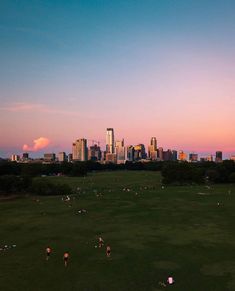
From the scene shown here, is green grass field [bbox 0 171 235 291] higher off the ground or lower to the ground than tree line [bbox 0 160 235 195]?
lower

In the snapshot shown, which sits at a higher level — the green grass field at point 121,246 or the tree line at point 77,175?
the tree line at point 77,175

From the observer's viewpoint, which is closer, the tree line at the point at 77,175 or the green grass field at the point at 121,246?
the green grass field at the point at 121,246

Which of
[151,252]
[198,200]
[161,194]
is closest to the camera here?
[151,252]

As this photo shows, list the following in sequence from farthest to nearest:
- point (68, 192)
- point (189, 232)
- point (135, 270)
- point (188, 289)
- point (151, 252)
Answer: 1. point (68, 192)
2. point (189, 232)
3. point (151, 252)
4. point (135, 270)
5. point (188, 289)

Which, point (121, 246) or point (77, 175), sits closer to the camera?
point (121, 246)

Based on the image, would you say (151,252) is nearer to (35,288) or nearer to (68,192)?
(35,288)

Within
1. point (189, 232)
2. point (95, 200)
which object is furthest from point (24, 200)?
point (189, 232)

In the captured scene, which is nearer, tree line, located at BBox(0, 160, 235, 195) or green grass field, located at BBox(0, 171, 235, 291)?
green grass field, located at BBox(0, 171, 235, 291)

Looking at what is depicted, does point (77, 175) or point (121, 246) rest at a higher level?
point (77, 175)
